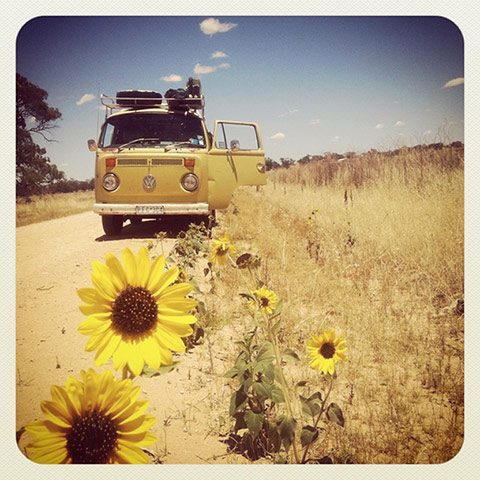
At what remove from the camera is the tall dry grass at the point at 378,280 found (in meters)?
1.43

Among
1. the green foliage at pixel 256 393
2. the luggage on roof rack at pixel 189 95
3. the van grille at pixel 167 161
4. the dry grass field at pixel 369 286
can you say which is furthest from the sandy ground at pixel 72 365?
the luggage on roof rack at pixel 189 95

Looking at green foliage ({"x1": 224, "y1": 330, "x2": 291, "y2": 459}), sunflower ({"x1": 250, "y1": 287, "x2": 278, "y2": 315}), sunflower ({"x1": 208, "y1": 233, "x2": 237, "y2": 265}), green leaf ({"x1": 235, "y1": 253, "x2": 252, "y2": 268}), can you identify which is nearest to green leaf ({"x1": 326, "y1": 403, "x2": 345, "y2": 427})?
green foliage ({"x1": 224, "y1": 330, "x2": 291, "y2": 459})

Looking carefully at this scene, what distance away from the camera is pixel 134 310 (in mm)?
770

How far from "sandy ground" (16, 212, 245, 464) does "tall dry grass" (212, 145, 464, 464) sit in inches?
17.6

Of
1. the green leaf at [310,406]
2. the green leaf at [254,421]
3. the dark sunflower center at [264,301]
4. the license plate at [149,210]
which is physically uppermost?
the license plate at [149,210]

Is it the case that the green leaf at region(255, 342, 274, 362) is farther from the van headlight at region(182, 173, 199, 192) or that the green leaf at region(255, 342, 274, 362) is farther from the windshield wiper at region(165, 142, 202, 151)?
the windshield wiper at region(165, 142, 202, 151)

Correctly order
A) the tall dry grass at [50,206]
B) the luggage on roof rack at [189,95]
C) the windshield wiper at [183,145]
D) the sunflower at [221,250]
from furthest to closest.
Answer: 1. the windshield wiper at [183,145]
2. the luggage on roof rack at [189,95]
3. the tall dry grass at [50,206]
4. the sunflower at [221,250]

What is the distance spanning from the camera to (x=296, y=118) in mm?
1754

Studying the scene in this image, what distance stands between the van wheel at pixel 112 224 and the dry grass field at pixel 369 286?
6.7 inches

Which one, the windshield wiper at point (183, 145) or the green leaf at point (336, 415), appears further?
the windshield wiper at point (183, 145)

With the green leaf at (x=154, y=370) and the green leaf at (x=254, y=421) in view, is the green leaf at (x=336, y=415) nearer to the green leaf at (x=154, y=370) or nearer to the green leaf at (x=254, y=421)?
the green leaf at (x=254, y=421)

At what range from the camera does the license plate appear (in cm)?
217
